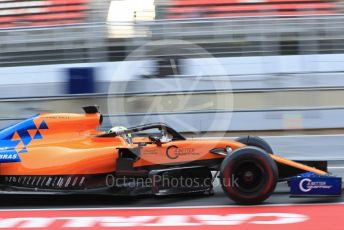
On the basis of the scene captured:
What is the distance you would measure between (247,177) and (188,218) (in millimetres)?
785

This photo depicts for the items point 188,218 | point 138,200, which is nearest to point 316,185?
point 188,218

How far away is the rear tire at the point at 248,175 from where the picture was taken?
203 inches

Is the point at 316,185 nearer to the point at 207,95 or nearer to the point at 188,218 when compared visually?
the point at 188,218

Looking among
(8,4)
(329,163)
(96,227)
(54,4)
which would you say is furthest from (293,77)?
(8,4)

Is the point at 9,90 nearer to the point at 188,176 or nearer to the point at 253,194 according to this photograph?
the point at 188,176

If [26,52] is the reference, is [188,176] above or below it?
below

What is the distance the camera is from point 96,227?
4582mm

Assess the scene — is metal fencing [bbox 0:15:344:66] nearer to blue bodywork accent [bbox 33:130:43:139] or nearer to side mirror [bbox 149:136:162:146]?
blue bodywork accent [bbox 33:130:43:139]

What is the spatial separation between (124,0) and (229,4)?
238 centimetres

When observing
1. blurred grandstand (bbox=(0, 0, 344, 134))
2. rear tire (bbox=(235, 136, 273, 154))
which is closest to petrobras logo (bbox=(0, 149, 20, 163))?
rear tire (bbox=(235, 136, 273, 154))

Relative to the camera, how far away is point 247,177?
17.1 feet

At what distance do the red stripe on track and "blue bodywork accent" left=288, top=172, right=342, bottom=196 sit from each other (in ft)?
0.42

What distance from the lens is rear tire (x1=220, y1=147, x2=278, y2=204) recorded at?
5.15m

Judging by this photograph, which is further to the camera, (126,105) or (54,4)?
(54,4)
